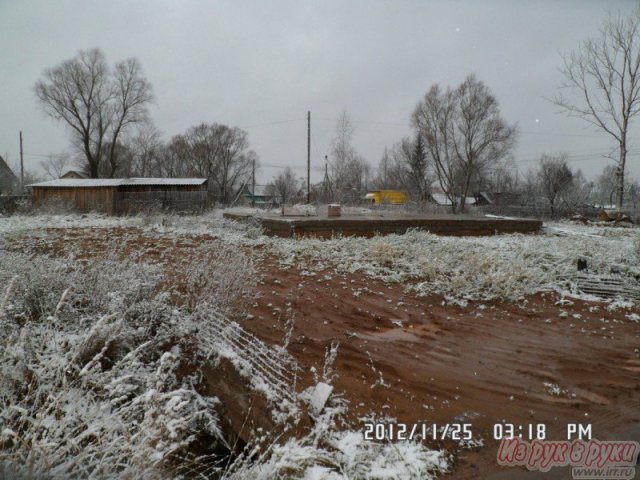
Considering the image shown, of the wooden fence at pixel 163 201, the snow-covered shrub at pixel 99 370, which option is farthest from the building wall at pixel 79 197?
the snow-covered shrub at pixel 99 370

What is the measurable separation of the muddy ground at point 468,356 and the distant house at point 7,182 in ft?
117

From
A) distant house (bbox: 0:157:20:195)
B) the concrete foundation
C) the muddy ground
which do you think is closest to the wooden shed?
the concrete foundation

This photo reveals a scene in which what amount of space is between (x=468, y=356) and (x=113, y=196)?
2118 centimetres

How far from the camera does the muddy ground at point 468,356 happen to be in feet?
9.16

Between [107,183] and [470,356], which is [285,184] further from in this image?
[470,356]

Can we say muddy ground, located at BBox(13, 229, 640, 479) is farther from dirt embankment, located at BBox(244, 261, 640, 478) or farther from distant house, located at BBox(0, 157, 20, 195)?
distant house, located at BBox(0, 157, 20, 195)

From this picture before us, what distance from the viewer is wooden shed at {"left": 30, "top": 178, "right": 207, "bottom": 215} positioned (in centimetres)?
2031

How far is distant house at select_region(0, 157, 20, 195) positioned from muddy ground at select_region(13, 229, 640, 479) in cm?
Result: 3557

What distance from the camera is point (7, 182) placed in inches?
1307

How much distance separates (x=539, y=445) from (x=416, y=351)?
4.67ft

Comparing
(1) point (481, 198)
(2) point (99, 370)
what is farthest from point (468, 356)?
(1) point (481, 198)

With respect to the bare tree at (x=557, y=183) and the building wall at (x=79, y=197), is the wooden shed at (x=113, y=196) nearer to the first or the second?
the building wall at (x=79, y=197)

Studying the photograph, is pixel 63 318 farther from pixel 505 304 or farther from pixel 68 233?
pixel 68 233

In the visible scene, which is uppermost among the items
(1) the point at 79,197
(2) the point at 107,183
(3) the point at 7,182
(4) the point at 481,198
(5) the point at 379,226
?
(3) the point at 7,182
